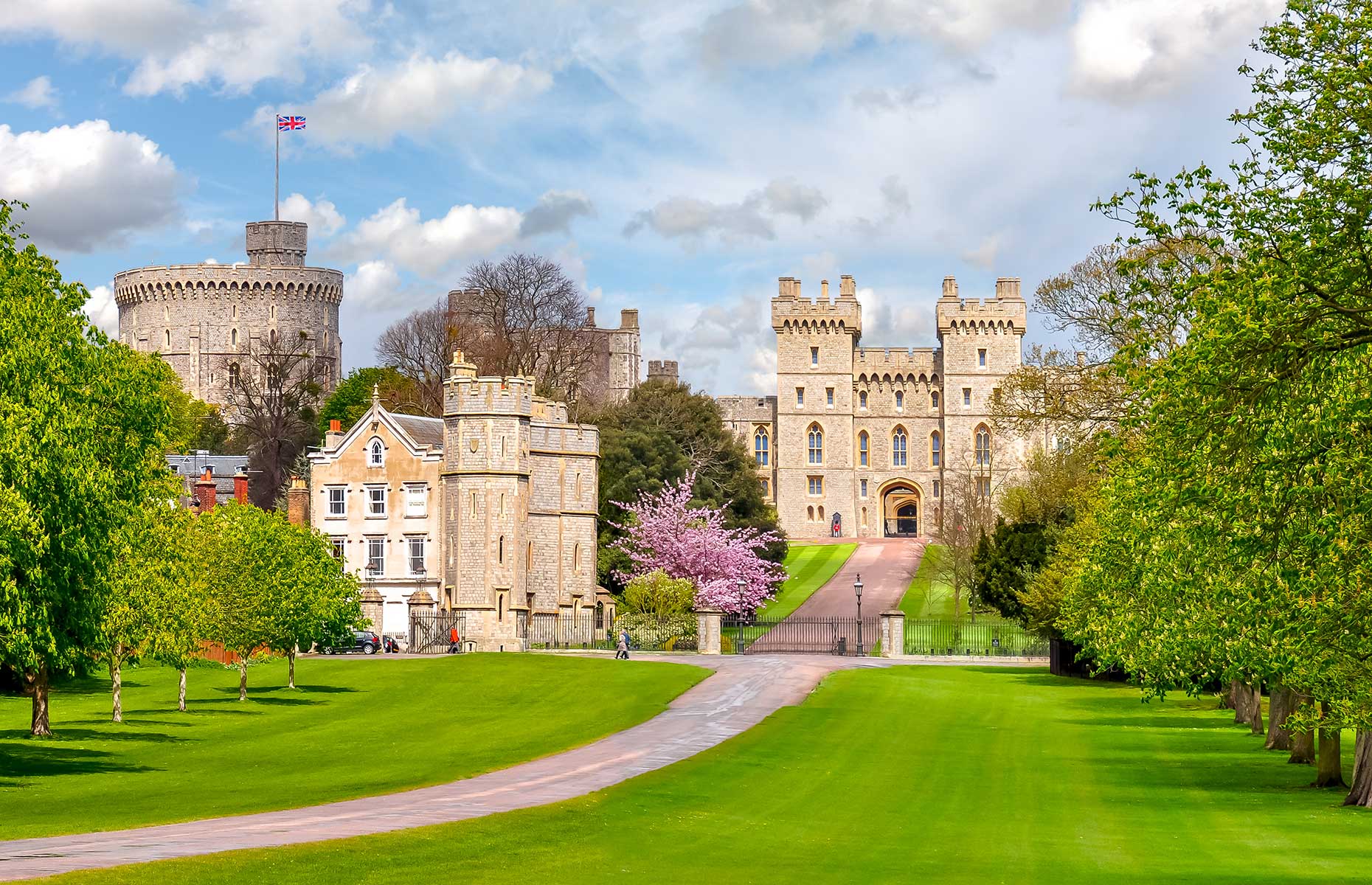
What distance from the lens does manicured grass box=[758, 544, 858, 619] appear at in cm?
7588

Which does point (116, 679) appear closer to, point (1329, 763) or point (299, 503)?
point (1329, 763)

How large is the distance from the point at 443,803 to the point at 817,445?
94.9 m

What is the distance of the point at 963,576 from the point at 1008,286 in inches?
1891

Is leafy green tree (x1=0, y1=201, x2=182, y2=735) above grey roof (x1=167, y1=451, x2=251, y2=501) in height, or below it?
below

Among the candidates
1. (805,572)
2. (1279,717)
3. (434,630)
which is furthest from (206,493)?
(1279,717)

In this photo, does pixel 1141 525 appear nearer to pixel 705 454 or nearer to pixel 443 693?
pixel 443 693

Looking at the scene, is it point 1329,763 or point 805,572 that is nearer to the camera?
point 1329,763

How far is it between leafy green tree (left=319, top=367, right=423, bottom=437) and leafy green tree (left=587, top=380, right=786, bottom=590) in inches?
537

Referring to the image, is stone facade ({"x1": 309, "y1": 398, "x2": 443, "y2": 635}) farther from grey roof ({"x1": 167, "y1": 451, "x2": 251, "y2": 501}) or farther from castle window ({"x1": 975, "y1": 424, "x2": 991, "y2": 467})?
castle window ({"x1": 975, "y1": 424, "x2": 991, "y2": 467})

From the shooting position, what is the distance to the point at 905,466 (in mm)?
115188

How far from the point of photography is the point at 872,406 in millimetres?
115688

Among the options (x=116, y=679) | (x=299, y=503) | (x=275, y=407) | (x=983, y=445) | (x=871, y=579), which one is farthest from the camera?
(x=983, y=445)

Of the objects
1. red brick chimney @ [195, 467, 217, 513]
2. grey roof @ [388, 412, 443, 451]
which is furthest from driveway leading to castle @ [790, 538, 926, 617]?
red brick chimney @ [195, 467, 217, 513]

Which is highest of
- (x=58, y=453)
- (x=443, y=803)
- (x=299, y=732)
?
(x=58, y=453)
